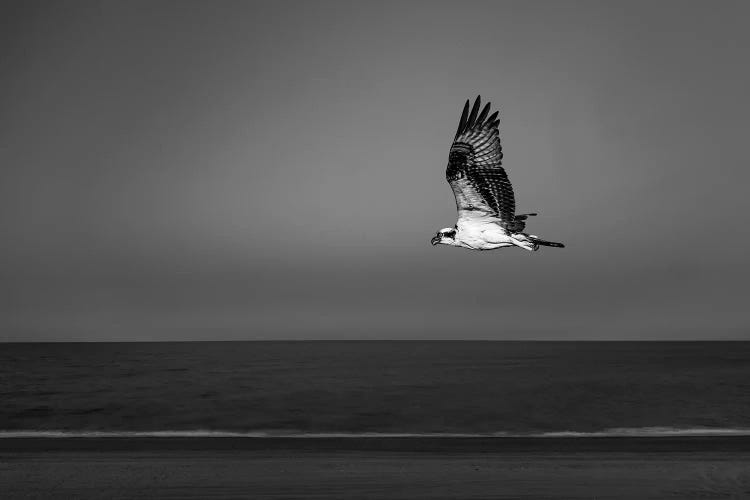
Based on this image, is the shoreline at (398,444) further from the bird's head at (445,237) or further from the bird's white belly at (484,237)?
the bird's head at (445,237)

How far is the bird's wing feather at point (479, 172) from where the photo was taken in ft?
21.7

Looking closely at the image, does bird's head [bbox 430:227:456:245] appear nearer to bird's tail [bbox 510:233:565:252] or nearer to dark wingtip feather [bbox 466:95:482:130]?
bird's tail [bbox 510:233:565:252]

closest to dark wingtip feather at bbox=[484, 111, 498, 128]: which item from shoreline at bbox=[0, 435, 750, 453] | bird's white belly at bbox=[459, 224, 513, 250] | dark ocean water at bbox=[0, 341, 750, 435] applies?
bird's white belly at bbox=[459, 224, 513, 250]

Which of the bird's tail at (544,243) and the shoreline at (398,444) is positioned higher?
the bird's tail at (544,243)

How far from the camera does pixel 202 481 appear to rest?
32.4ft

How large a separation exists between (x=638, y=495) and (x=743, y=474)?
2524 mm

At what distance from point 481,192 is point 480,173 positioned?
38 centimetres

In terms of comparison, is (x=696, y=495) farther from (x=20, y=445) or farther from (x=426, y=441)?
(x=20, y=445)

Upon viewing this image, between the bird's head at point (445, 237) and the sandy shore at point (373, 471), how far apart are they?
489 centimetres

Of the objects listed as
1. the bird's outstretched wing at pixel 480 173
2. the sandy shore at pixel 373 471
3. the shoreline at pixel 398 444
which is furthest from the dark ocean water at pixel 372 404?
the bird's outstretched wing at pixel 480 173

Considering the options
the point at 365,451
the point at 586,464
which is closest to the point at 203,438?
the point at 365,451

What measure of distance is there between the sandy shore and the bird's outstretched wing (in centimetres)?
461

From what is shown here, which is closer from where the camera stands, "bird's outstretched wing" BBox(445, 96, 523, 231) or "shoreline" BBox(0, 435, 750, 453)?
"bird's outstretched wing" BBox(445, 96, 523, 231)

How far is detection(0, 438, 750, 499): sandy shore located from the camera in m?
9.24
